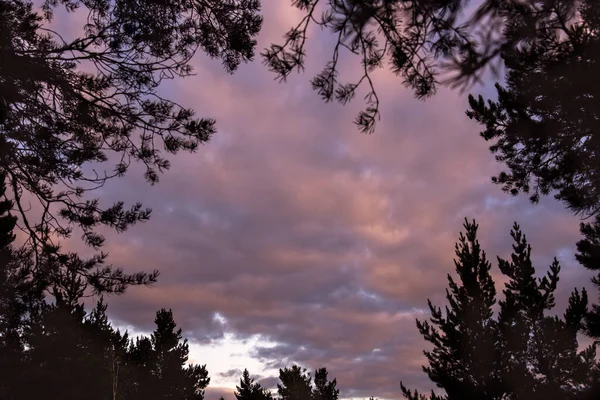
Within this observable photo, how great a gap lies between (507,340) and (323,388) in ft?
76.6

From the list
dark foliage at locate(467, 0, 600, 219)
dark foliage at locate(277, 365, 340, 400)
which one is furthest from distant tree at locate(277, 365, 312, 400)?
dark foliage at locate(467, 0, 600, 219)

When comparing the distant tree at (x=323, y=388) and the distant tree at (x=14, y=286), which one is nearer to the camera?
the distant tree at (x=14, y=286)

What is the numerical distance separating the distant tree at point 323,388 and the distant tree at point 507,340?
797 inches

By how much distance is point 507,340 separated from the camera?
18969 millimetres

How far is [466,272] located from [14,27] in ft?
64.3

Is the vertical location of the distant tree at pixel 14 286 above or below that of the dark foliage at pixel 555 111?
below

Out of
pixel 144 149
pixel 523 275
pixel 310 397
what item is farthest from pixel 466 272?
pixel 310 397

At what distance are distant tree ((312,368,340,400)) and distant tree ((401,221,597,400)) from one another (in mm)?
20236

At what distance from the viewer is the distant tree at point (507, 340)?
17.6 metres

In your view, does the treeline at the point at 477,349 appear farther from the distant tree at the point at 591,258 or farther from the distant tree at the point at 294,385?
the distant tree at the point at 294,385

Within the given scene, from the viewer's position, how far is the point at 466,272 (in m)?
21.3

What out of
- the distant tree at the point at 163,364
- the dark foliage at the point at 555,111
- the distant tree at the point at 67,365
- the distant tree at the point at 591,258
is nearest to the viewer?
the dark foliage at the point at 555,111

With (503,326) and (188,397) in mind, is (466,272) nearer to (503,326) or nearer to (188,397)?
(503,326)

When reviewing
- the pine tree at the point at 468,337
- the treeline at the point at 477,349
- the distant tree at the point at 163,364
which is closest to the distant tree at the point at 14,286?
the treeline at the point at 477,349
